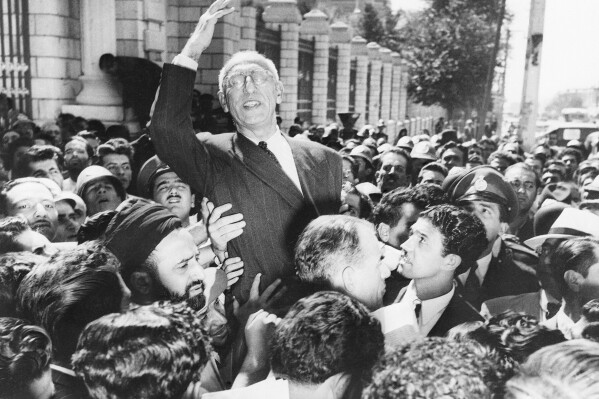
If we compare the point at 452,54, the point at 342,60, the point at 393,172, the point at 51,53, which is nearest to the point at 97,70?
the point at 51,53

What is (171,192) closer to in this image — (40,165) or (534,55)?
(40,165)

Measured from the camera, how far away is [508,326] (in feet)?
5.47

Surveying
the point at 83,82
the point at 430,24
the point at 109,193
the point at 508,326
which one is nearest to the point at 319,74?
the point at 83,82

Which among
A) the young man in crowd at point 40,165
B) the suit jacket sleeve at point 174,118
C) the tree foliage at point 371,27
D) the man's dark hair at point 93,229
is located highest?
the tree foliage at point 371,27

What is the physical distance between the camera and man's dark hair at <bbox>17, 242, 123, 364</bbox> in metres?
1.70

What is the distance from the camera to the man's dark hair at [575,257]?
7.01ft

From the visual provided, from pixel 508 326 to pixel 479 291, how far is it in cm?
103

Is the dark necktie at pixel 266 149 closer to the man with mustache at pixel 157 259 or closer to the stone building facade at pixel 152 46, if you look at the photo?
the man with mustache at pixel 157 259

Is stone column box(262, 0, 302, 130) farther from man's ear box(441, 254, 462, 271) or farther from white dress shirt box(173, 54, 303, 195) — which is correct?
man's ear box(441, 254, 462, 271)

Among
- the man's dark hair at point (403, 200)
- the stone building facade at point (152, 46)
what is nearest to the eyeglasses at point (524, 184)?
the man's dark hair at point (403, 200)

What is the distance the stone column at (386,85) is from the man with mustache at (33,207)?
65.4ft

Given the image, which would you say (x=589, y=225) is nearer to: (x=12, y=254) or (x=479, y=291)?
(x=479, y=291)

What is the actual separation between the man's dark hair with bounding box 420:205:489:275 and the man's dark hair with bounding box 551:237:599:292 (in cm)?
29

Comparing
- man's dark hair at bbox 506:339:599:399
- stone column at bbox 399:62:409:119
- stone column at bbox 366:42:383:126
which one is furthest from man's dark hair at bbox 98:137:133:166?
stone column at bbox 399:62:409:119
